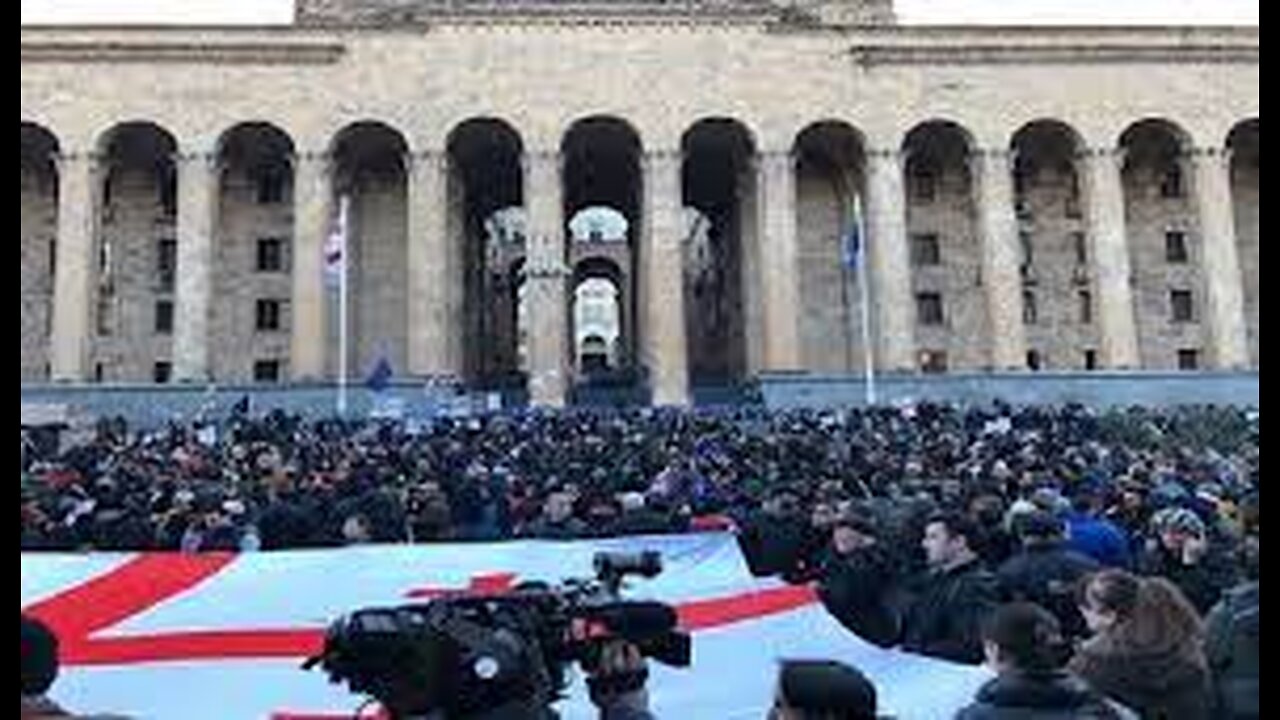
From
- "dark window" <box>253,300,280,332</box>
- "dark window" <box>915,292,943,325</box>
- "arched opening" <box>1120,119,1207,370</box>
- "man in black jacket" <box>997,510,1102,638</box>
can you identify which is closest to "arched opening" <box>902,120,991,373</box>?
"dark window" <box>915,292,943,325</box>

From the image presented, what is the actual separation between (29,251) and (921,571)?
46.6 metres

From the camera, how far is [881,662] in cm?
752

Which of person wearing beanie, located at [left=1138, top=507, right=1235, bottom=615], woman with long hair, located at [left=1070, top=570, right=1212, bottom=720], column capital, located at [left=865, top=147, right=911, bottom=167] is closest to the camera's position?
woman with long hair, located at [left=1070, top=570, right=1212, bottom=720]

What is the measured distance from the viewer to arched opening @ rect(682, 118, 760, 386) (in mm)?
49500

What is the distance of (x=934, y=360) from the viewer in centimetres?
5075

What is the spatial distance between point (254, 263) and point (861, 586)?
1749 inches

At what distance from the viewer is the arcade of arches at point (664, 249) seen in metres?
46.4

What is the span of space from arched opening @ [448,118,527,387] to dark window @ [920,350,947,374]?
14400 millimetres

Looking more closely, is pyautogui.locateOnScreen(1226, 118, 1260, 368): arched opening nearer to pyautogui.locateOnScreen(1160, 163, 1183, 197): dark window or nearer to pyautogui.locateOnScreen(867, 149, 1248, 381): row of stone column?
pyautogui.locateOnScreen(1160, 163, 1183, 197): dark window

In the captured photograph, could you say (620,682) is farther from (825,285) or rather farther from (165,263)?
(165,263)

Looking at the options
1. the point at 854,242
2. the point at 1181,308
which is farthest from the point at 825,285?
the point at 1181,308

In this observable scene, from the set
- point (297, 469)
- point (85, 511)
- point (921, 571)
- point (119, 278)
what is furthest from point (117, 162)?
point (921, 571)

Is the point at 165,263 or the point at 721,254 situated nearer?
the point at 165,263

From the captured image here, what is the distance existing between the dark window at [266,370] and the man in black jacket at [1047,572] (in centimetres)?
4399
